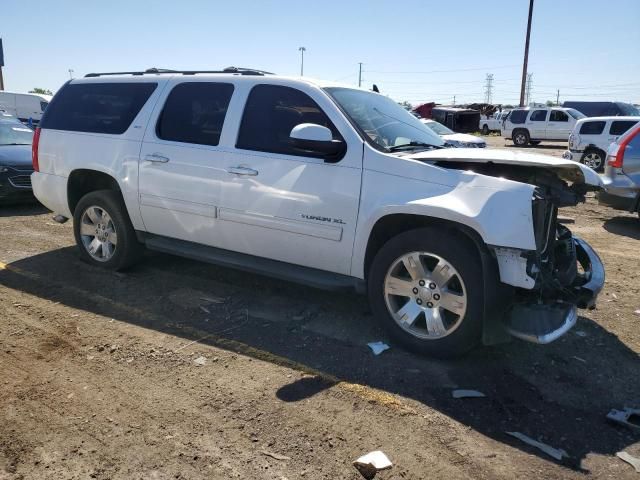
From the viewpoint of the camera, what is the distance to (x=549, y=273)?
3.91m

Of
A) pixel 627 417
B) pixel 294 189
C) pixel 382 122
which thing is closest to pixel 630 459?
pixel 627 417

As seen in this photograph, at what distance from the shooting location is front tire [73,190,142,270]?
5590 mm

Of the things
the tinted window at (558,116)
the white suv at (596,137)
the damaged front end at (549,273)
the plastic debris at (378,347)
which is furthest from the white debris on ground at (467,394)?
the tinted window at (558,116)

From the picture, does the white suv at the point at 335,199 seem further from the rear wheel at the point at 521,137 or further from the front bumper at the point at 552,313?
the rear wheel at the point at 521,137

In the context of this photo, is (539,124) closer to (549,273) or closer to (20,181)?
(20,181)

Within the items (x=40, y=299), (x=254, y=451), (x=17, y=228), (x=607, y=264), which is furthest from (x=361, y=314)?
(x=17, y=228)

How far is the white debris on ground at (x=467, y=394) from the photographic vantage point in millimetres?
3471

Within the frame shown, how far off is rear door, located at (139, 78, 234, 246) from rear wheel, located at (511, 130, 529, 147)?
1030 inches

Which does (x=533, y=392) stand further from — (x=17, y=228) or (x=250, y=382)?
(x=17, y=228)

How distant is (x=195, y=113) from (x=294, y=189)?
137 cm

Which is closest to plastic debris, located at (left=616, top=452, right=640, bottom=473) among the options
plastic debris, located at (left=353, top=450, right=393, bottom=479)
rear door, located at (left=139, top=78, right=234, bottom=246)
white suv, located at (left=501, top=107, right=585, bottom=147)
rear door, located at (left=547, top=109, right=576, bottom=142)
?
plastic debris, located at (left=353, top=450, right=393, bottom=479)

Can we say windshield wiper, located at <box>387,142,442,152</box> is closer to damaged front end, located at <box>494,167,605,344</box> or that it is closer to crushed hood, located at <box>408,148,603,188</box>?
crushed hood, located at <box>408,148,603,188</box>

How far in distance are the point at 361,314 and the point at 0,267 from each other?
13.1ft

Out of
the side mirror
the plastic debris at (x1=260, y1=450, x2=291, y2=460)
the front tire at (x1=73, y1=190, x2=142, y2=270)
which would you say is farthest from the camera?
the front tire at (x1=73, y1=190, x2=142, y2=270)
